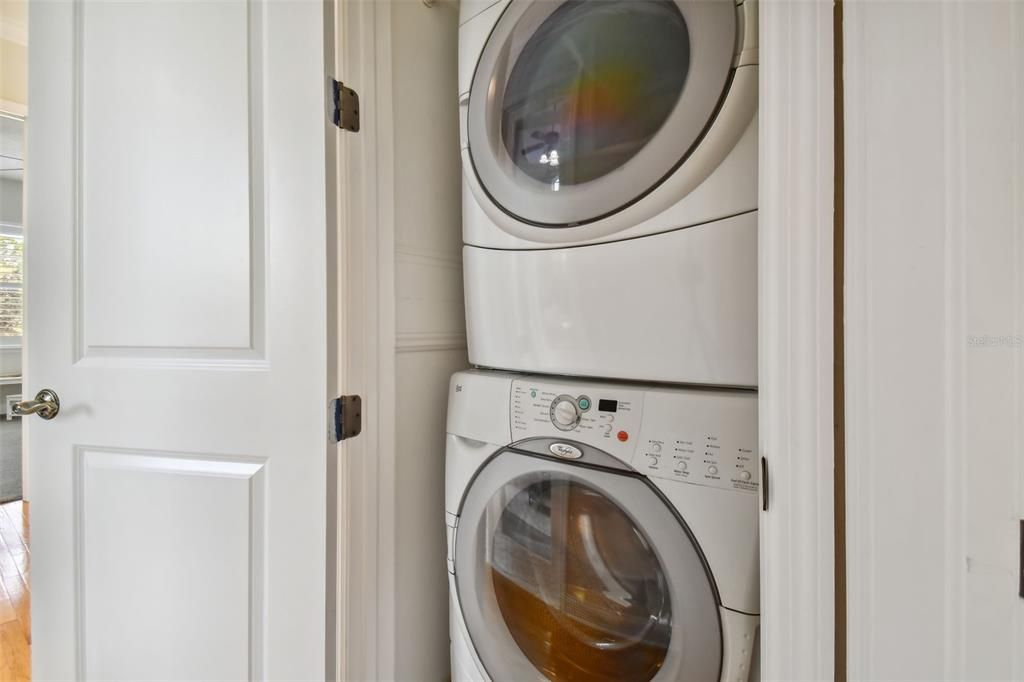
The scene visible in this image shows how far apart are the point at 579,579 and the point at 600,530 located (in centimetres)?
11

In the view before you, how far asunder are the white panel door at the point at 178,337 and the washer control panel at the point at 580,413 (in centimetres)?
41

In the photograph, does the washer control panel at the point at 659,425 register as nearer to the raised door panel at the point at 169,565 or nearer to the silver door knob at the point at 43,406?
the raised door panel at the point at 169,565

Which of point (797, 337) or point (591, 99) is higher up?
point (591, 99)

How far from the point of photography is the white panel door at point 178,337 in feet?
2.84

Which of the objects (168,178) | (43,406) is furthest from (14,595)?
(168,178)

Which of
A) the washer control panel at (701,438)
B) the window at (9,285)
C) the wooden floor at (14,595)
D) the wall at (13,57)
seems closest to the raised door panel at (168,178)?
the washer control panel at (701,438)

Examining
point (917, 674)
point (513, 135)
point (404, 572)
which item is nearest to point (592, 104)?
point (513, 135)

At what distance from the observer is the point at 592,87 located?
0.77 m

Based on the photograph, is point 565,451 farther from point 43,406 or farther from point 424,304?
point 43,406

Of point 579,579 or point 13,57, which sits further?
point 13,57

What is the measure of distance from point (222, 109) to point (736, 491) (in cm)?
121

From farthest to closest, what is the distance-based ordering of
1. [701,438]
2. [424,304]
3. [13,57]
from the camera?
[13,57] < [424,304] < [701,438]

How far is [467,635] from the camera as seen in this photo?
3.04 ft

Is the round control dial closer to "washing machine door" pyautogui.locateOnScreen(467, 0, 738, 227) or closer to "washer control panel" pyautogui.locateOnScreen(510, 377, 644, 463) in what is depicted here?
"washer control panel" pyautogui.locateOnScreen(510, 377, 644, 463)
